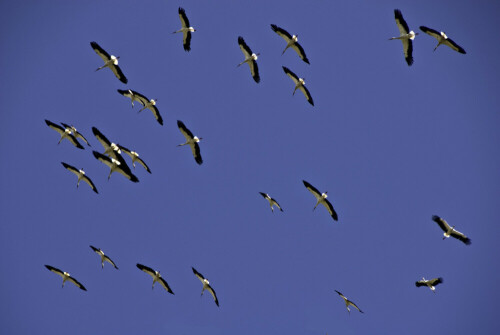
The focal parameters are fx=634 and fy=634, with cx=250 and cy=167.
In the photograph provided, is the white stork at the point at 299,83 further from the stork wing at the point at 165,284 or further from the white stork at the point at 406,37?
the stork wing at the point at 165,284

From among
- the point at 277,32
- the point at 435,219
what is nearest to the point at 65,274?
the point at 277,32

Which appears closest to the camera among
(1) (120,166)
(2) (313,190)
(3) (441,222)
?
(1) (120,166)

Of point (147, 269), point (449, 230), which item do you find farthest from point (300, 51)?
A: point (147, 269)

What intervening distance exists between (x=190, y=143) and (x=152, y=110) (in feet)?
11.2

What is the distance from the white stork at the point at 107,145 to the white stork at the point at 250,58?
8.58 m

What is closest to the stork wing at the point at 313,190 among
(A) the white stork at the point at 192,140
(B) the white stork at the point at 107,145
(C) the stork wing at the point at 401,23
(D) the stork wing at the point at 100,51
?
(A) the white stork at the point at 192,140

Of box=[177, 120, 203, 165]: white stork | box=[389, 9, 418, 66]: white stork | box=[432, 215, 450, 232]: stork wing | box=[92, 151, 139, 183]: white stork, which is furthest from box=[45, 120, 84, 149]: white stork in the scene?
box=[432, 215, 450, 232]: stork wing

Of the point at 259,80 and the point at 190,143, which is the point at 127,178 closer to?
the point at 190,143

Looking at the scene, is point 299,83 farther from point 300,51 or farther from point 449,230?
point 449,230

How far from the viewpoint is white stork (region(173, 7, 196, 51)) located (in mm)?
35294

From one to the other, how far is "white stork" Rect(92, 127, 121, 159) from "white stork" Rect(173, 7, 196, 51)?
6893mm

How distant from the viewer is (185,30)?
35844mm

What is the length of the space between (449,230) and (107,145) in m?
19.8

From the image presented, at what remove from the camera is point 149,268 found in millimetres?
38938
